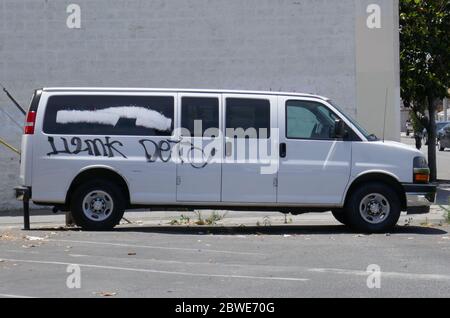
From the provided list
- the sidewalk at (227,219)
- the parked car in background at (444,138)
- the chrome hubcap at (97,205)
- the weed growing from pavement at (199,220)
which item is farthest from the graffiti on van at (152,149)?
the parked car in background at (444,138)

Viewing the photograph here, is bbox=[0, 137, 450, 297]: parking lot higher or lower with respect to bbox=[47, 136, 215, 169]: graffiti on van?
lower

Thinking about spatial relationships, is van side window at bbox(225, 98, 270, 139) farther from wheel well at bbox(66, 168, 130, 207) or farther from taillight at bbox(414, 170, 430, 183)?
taillight at bbox(414, 170, 430, 183)

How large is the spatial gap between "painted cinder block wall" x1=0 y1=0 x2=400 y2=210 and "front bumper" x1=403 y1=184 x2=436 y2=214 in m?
6.46

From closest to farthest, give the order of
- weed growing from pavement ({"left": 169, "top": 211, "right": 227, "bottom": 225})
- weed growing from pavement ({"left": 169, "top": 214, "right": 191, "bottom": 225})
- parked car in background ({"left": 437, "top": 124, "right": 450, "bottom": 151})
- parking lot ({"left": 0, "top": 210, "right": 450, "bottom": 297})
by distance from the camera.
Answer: parking lot ({"left": 0, "top": 210, "right": 450, "bottom": 297}) → weed growing from pavement ({"left": 169, "top": 211, "right": 227, "bottom": 225}) → weed growing from pavement ({"left": 169, "top": 214, "right": 191, "bottom": 225}) → parked car in background ({"left": 437, "top": 124, "right": 450, "bottom": 151})

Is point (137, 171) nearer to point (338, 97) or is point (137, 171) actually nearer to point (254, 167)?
point (254, 167)

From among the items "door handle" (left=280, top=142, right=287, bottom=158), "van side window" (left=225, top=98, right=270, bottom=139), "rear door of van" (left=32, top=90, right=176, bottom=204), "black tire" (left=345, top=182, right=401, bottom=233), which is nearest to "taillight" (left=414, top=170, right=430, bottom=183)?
"black tire" (left=345, top=182, right=401, bottom=233)

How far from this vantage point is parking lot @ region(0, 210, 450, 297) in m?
7.96

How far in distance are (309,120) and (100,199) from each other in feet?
11.2

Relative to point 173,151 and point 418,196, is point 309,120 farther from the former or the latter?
point 173,151

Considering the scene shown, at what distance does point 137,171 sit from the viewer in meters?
12.6

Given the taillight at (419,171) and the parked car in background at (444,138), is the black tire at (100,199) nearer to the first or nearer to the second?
the taillight at (419,171)

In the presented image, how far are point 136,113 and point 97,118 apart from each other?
23.7 inches

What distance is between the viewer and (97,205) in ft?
41.5
